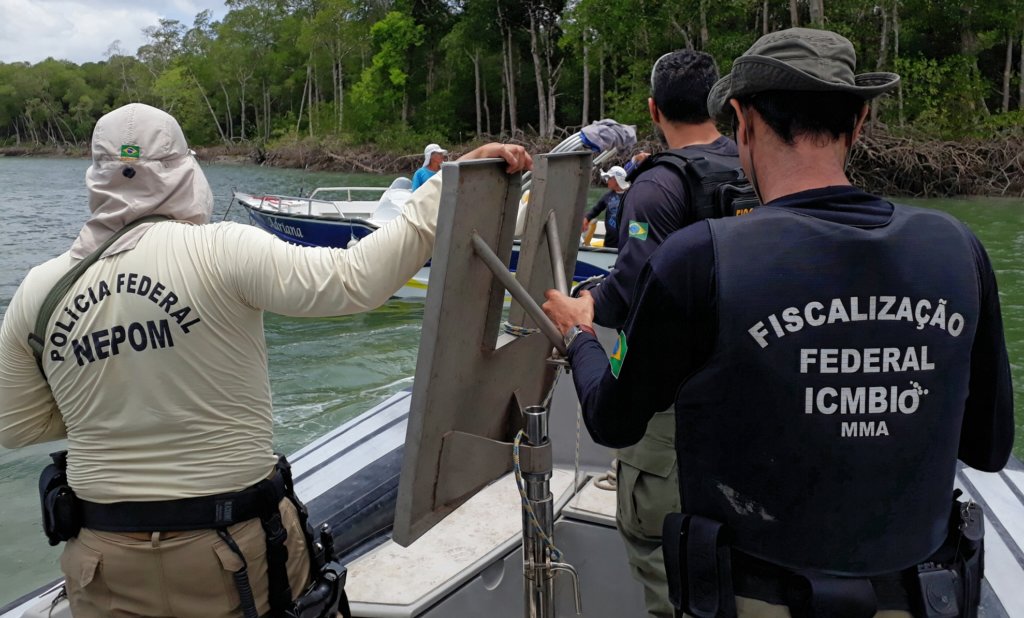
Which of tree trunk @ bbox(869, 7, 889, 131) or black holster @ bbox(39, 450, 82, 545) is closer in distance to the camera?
black holster @ bbox(39, 450, 82, 545)

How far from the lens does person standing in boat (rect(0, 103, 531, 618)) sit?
165cm

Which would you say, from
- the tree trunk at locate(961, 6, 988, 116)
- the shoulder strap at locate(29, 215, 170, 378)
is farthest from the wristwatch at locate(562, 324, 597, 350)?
the tree trunk at locate(961, 6, 988, 116)

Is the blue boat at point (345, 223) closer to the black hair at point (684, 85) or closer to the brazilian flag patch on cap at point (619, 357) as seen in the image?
the black hair at point (684, 85)

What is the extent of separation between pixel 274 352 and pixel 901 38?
28212 millimetres

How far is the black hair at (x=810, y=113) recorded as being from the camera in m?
1.32

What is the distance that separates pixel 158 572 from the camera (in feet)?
5.48

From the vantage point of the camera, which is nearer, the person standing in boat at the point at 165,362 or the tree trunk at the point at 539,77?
the person standing in boat at the point at 165,362

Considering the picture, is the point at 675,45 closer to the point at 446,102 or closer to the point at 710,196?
the point at 446,102

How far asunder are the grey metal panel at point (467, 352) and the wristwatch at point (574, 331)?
141 millimetres

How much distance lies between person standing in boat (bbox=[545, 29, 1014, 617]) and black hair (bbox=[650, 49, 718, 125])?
116 centimetres

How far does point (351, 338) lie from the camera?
10.7 m

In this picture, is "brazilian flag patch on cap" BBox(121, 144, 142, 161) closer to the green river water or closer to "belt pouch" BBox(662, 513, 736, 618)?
"belt pouch" BBox(662, 513, 736, 618)

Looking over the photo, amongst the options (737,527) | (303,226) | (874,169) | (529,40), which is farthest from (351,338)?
(529,40)

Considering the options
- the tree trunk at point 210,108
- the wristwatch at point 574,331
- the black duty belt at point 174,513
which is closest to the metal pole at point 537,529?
the wristwatch at point 574,331
